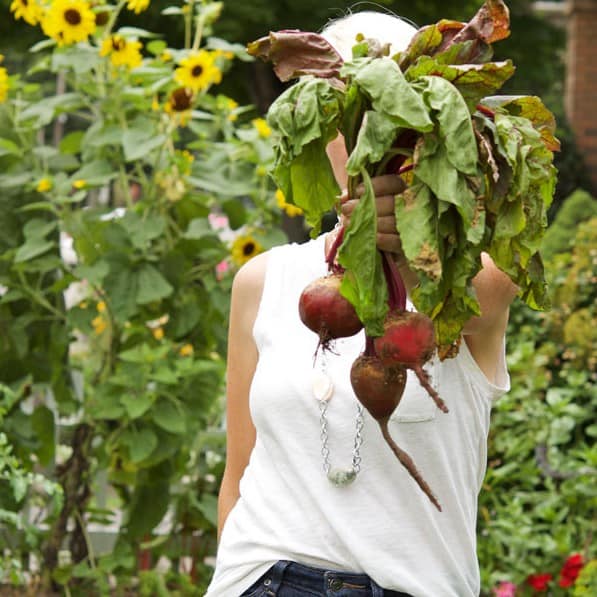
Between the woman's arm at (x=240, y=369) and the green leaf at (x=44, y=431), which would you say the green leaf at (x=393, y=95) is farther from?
the green leaf at (x=44, y=431)

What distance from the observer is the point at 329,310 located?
1.73 m

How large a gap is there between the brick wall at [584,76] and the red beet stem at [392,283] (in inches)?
408

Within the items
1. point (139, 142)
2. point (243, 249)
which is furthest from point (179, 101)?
point (243, 249)

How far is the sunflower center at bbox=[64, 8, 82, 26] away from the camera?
4148 mm

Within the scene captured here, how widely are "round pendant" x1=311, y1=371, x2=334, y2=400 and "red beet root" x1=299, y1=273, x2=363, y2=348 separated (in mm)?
373

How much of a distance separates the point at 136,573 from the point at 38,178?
1447 mm

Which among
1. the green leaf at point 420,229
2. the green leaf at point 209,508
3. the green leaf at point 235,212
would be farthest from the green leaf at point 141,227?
the green leaf at point 420,229

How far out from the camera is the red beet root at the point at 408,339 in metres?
1.69

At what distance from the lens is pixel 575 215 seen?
668cm

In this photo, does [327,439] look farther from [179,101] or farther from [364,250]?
[179,101]

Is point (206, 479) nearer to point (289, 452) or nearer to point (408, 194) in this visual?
point (289, 452)

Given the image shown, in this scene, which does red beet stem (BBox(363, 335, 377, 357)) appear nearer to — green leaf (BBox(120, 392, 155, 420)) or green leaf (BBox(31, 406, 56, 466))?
green leaf (BBox(120, 392, 155, 420))

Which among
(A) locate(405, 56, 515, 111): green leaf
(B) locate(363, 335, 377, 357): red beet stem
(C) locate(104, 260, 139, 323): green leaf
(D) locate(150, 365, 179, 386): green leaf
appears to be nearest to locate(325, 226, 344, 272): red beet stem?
(B) locate(363, 335, 377, 357): red beet stem

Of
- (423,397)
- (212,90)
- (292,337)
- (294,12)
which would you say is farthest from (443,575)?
(212,90)
